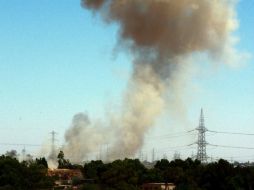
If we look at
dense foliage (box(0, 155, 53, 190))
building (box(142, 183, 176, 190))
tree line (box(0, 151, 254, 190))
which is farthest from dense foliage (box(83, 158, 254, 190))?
dense foliage (box(0, 155, 53, 190))

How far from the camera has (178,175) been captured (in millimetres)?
75438

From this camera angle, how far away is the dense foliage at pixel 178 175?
6394cm

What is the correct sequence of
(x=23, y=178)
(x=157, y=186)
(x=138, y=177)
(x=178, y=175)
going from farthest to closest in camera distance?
(x=138, y=177) < (x=178, y=175) < (x=157, y=186) < (x=23, y=178)

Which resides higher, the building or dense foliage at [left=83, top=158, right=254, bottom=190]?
dense foliage at [left=83, top=158, right=254, bottom=190]

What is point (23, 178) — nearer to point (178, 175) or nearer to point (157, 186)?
point (157, 186)

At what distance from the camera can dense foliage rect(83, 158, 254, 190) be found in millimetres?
63938

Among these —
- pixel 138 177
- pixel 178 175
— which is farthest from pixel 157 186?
pixel 138 177

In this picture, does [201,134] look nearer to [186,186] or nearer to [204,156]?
[204,156]

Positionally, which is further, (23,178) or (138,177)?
(138,177)

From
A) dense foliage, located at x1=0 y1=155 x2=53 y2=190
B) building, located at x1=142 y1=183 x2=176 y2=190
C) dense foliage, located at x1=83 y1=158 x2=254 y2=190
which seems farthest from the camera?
building, located at x1=142 y1=183 x2=176 y2=190

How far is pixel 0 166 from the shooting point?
247 ft

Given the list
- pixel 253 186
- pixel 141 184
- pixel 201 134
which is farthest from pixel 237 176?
pixel 201 134

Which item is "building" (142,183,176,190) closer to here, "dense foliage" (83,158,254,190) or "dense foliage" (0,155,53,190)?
"dense foliage" (83,158,254,190)

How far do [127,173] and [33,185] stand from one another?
1491cm
